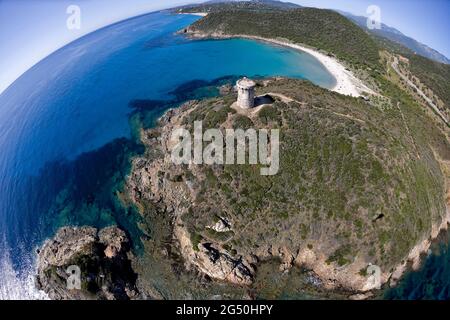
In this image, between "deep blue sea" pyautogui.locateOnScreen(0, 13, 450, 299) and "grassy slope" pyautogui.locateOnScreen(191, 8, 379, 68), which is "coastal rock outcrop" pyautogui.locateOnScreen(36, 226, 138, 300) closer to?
"deep blue sea" pyautogui.locateOnScreen(0, 13, 450, 299)

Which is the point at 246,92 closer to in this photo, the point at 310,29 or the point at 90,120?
the point at 90,120

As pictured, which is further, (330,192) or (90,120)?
(90,120)

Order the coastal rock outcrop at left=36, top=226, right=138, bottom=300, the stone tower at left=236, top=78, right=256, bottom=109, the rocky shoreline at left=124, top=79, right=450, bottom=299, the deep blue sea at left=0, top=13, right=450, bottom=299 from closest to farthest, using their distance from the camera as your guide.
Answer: the coastal rock outcrop at left=36, top=226, right=138, bottom=300
the rocky shoreline at left=124, top=79, right=450, bottom=299
the deep blue sea at left=0, top=13, right=450, bottom=299
the stone tower at left=236, top=78, right=256, bottom=109

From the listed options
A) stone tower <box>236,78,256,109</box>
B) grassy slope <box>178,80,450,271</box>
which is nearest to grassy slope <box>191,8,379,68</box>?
grassy slope <box>178,80,450,271</box>

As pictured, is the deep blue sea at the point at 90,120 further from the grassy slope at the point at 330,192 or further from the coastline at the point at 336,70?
the grassy slope at the point at 330,192

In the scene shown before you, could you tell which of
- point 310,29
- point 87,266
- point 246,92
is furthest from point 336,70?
point 87,266

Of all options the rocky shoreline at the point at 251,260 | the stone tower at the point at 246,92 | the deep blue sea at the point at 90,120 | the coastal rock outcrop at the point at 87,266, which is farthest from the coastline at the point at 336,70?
the coastal rock outcrop at the point at 87,266
